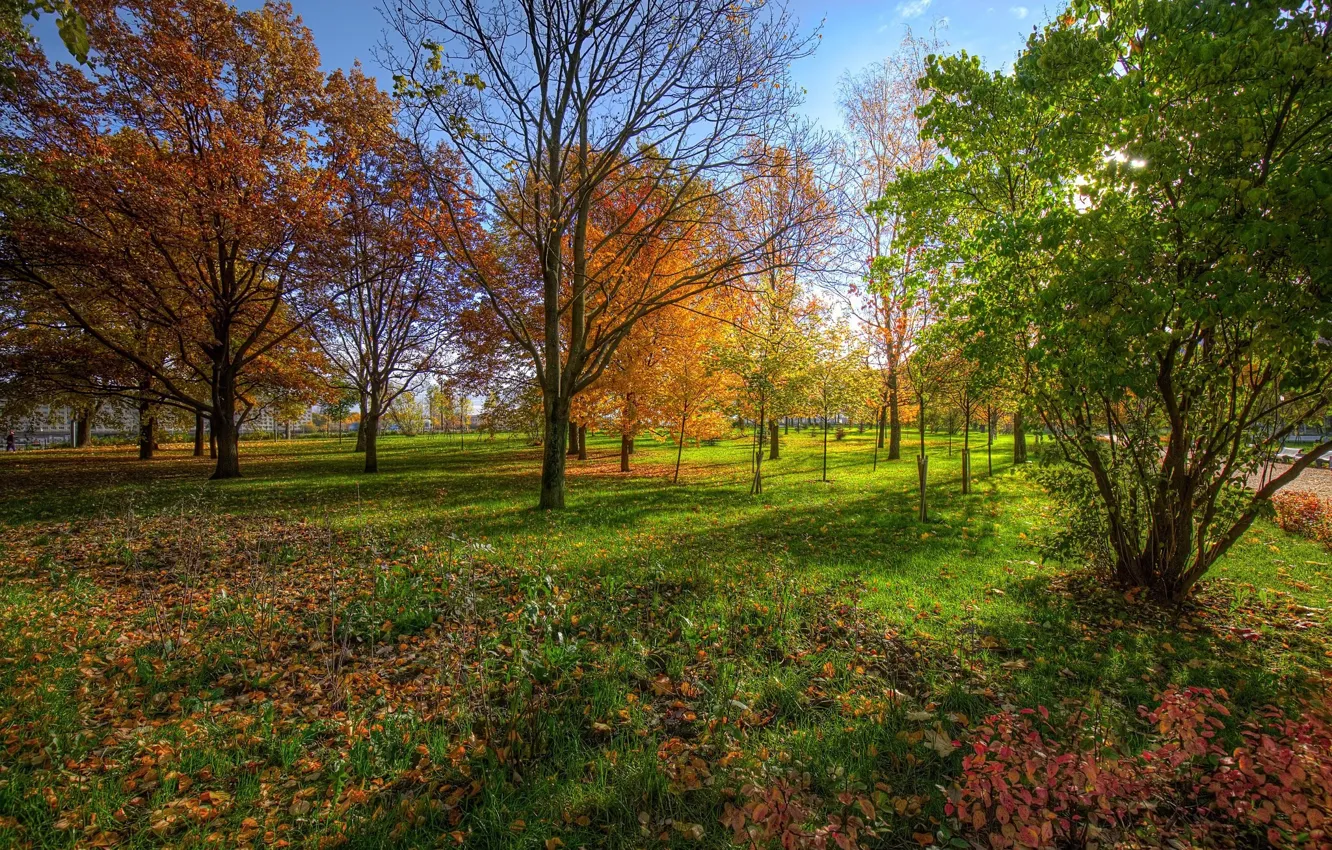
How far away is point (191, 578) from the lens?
562cm

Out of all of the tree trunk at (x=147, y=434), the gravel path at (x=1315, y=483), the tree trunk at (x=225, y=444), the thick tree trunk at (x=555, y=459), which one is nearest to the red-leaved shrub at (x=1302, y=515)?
the gravel path at (x=1315, y=483)

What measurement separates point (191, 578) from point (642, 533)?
18.5ft

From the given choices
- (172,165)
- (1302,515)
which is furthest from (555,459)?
(1302,515)

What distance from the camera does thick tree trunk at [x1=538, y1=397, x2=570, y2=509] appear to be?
418 inches

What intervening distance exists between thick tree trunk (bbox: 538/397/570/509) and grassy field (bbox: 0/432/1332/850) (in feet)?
7.40

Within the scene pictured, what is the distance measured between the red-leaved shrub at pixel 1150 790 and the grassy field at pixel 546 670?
17.2 inches

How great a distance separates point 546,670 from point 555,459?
7.11 meters

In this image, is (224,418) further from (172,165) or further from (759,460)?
(759,460)


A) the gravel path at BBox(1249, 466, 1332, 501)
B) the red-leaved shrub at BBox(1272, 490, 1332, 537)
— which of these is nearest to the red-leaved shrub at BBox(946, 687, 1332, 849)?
the red-leaved shrub at BBox(1272, 490, 1332, 537)

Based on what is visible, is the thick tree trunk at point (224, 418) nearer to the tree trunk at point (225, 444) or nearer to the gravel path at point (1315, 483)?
the tree trunk at point (225, 444)

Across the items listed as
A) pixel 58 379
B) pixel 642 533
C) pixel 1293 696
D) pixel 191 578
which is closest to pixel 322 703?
pixel 191 578

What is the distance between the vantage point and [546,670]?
379cm

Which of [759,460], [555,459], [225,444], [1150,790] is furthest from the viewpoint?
[225,444]

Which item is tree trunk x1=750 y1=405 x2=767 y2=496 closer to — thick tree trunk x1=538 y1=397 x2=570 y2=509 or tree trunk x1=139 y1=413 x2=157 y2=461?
thick tree trunk x1=538 y1=397 x2=570 y2=509
